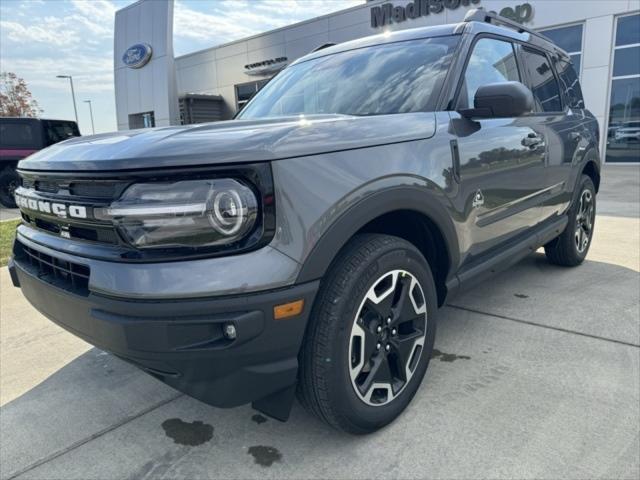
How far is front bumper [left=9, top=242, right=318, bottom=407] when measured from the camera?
1552 mm

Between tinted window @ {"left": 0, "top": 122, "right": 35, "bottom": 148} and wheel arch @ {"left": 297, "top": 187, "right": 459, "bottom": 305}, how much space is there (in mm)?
12070

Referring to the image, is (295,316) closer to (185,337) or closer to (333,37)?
(185,337)

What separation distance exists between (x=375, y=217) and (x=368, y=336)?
49 cm

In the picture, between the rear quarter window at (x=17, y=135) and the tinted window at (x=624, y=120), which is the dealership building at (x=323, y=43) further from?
the rear quarter window at (x=17, y=135)

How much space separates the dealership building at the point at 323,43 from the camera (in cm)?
1343

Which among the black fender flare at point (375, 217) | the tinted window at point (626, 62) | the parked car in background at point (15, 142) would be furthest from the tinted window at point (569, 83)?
the parked car in background at point (15, 142)

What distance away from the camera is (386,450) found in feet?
6.56

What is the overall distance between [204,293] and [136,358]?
0.37 m

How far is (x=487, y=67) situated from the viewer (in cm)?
292

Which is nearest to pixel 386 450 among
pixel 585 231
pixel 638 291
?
pixel 638 291

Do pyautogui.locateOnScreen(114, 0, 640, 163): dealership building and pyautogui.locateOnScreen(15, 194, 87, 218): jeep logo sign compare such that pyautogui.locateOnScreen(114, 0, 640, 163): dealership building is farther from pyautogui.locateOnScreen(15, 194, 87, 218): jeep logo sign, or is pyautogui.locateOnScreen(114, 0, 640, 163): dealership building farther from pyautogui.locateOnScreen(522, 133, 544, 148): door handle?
pyautogui.locateOnScreen(15, 194, 87, 218): jeep logo sign

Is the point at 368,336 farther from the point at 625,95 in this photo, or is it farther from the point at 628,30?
the point at 628,30

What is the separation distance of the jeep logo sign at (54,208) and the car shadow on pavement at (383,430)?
1019 millimetres

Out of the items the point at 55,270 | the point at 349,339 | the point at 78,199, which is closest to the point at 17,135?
the point at 55,270
